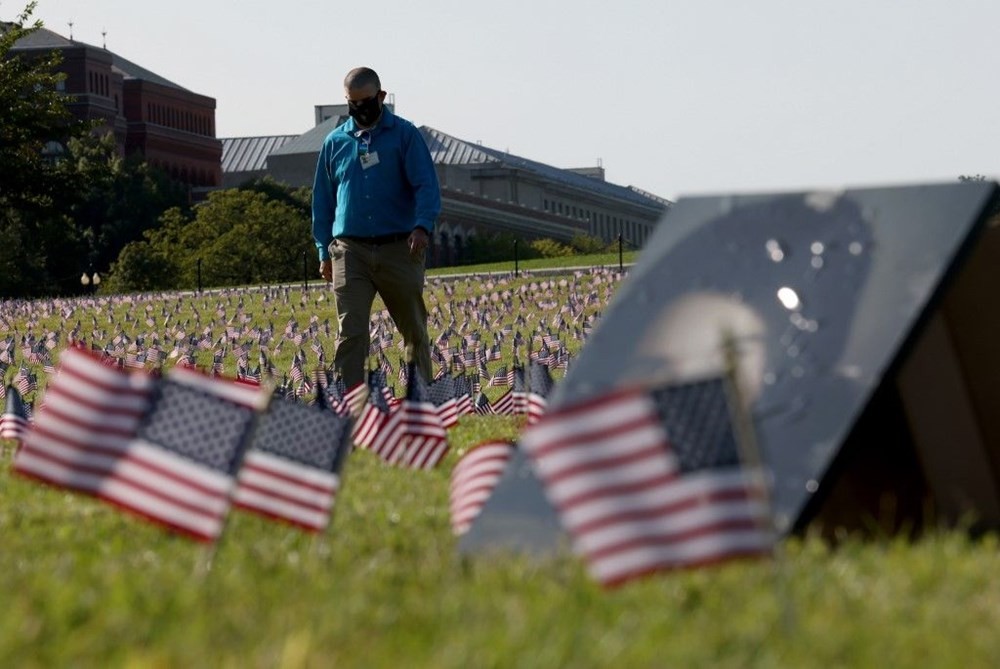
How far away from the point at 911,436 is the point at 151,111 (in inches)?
7184

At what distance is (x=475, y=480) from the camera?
26.1 feet

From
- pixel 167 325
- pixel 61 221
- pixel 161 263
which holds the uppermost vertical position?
pixel 161 263

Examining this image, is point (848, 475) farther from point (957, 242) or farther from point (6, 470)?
point (6, 470)

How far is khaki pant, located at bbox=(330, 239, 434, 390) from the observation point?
13.7 metres

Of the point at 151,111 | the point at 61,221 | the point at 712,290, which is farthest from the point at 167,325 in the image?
the point at 151,111

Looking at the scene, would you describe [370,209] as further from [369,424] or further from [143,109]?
[143,109]

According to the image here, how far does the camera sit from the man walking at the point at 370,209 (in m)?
13.5

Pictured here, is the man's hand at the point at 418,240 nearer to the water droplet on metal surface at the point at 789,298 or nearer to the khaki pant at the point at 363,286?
the khaki pant at the point at 363,286

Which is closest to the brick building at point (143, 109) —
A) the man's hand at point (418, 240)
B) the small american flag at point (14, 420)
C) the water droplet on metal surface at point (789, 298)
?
the small american flag at point (14, 420)

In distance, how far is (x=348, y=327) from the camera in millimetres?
13852

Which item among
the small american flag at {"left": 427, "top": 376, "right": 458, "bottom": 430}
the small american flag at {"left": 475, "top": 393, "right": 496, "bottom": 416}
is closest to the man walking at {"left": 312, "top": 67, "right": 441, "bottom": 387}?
the small american flag at {"left": 427, "top": 376, "right": 458, "bottom": 430}

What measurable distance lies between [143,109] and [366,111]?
174506 millimetres

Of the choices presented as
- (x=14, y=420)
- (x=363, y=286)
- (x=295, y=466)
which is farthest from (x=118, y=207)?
(x=295, y=466)

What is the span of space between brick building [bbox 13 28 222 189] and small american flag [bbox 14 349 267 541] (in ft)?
523
